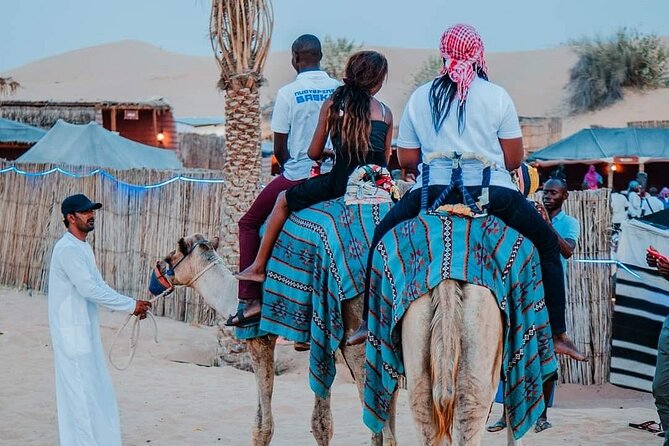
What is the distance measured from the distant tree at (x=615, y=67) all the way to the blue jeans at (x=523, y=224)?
4599 cm

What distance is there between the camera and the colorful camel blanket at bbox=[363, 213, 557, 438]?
504cm

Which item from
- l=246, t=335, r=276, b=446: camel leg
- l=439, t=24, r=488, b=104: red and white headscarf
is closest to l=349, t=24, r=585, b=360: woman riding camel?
l=439, t=24, r=488, b=104: red and white headscarf

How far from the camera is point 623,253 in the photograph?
10336mm

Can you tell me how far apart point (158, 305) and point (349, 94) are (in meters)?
9.57

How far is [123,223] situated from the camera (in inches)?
627

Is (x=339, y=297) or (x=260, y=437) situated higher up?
(x=339, y=297)

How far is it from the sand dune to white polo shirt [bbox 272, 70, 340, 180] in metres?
42.0

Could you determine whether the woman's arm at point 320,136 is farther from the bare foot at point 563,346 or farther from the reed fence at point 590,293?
the reed fence at point 590,293

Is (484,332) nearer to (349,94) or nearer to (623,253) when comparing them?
(349,94)

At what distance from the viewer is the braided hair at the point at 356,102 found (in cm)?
643

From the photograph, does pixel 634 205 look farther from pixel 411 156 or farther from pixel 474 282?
pixel 474 282

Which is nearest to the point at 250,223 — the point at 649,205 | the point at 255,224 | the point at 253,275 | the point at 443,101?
the point at 255,224

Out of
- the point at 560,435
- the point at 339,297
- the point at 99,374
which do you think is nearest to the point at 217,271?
the point at 99,374

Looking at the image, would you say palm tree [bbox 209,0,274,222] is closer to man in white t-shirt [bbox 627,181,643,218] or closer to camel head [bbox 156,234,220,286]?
camel head [bbox 156,234,220,286]
